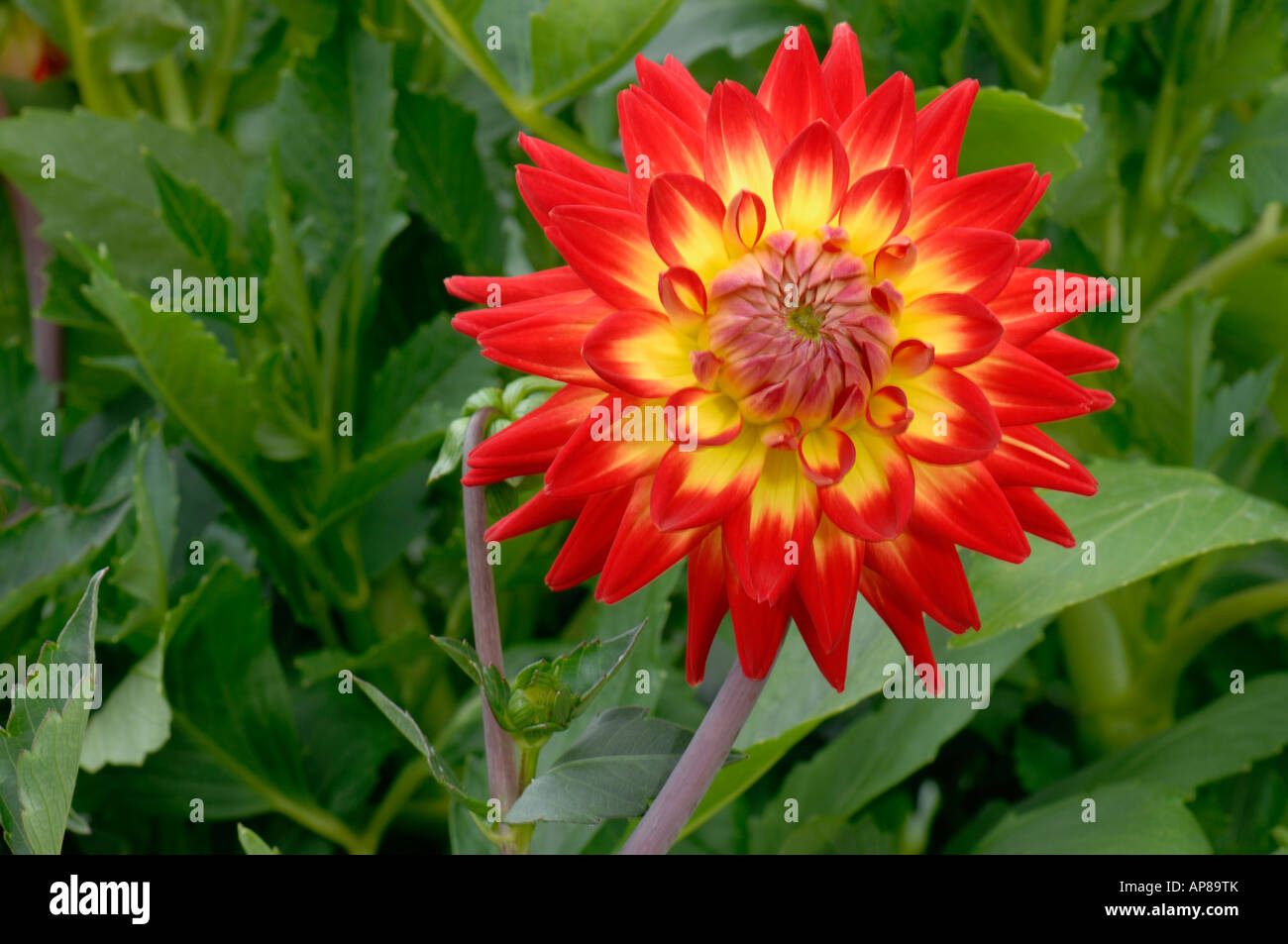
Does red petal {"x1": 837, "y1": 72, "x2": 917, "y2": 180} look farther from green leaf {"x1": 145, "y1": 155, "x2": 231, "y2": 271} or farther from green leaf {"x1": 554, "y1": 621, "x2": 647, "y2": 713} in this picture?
green leaf {"x1": 145, "y1": 155, "x2": 231, "y2": 271}

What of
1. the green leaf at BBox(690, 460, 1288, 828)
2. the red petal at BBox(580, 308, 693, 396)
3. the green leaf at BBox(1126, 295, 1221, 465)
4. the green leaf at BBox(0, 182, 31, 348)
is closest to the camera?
the red petal at BBox(580, 308, 693, 396)

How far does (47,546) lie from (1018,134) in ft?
1.19

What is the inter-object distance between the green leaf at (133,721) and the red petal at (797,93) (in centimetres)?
27

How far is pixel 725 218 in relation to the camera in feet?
0.80

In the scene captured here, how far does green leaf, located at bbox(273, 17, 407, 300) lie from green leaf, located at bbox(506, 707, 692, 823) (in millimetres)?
239

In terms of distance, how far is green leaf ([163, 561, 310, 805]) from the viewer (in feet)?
1.33

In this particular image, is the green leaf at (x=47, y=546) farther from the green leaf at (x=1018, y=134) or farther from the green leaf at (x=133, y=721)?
the green leaf at (x=1018, y=134)

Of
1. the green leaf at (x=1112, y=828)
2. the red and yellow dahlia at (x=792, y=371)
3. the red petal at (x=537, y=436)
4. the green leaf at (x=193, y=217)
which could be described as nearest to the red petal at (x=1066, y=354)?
the red and yellow dahlia at (x=792, y=371)

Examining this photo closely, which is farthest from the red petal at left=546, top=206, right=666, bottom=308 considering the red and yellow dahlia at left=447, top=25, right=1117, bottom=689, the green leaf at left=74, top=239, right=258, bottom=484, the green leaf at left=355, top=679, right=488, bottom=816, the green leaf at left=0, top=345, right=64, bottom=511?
the green leaf at left=0, top=345, right=64, bottom=511

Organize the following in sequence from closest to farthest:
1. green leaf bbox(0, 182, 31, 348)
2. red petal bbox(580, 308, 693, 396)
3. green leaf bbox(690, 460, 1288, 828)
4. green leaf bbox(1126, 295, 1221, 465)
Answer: red petal bbox(580, 308, 693, 396)
green leaf bbox(690, 460, 1288, 828)
green leaf bbox(1126, 295, 1221, 465)
green leaf bbox(0, 182, 31, 348)

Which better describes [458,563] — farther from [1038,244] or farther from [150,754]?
[1038,244]

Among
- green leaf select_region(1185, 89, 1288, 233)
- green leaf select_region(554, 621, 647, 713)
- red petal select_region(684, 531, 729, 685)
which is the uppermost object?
green leaf select_region(1185, 89, 1288, 233)

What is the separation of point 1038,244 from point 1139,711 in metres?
0.34

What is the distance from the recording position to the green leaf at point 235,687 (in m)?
0.41
